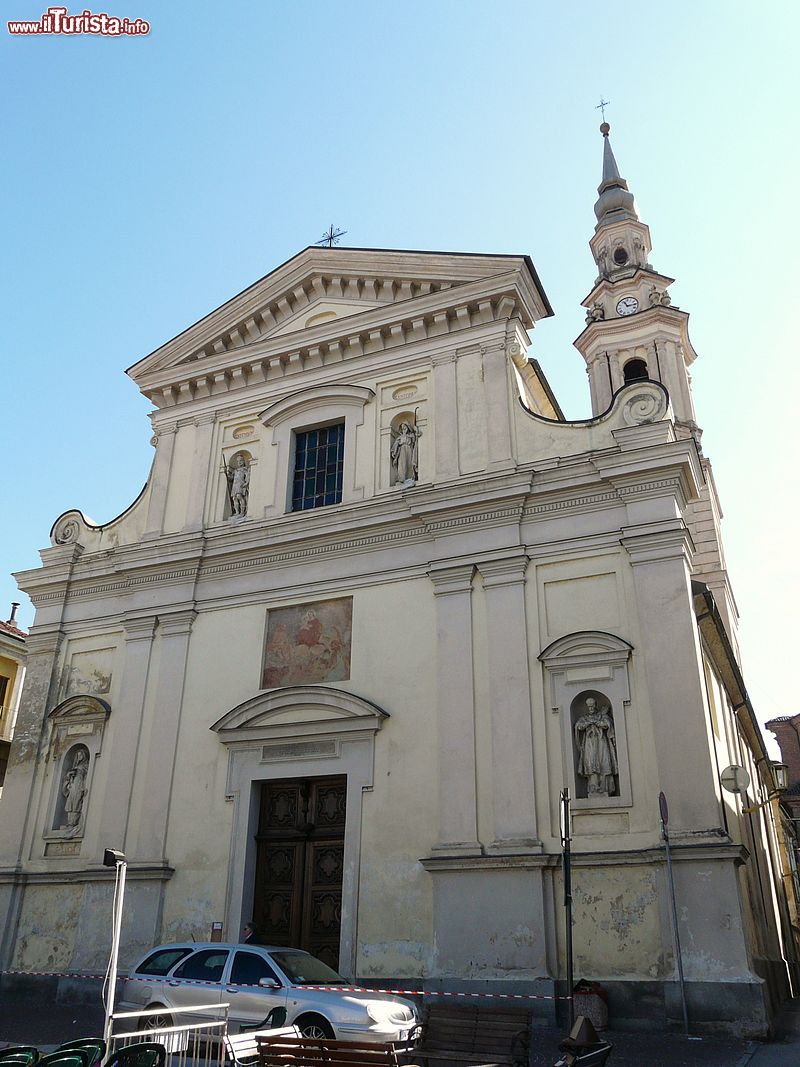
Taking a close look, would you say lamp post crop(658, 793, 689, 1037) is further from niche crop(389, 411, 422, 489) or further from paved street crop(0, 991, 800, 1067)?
niche crop(389, 411, 422, 489)

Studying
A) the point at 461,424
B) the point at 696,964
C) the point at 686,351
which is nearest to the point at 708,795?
the point at 696,964

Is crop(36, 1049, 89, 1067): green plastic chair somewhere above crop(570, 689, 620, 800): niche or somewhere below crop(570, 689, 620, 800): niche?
below

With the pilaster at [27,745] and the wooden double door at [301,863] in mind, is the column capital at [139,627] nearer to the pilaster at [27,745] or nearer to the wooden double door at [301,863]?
the pilaster at [27,745]

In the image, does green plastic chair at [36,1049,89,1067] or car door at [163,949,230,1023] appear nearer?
green plastic chair at [36,1049,89,1067]

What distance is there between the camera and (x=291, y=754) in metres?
15.2

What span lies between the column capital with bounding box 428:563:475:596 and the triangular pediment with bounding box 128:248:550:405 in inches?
203

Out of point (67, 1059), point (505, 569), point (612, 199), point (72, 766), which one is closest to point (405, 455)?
point (505, 569)

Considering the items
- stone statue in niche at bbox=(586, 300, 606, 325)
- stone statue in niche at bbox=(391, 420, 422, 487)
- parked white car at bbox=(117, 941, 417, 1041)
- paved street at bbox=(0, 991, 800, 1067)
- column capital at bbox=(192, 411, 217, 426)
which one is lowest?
paved street at bbox=(0, 991, 800, 1067)

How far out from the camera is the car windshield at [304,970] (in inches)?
390

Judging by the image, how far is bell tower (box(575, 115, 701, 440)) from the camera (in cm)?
2652

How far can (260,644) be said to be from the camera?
16.4 meters

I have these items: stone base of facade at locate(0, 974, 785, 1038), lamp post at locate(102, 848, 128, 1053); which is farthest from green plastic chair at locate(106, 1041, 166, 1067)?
stone base of facade at locate(0, 974, 785, 1038)

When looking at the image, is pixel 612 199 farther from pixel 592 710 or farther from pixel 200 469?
pixel 592 710

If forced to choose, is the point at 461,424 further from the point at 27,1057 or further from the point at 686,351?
the point at 686,351
